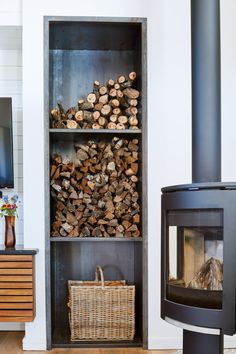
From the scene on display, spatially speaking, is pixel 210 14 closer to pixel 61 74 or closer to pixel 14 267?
pixel 61 74

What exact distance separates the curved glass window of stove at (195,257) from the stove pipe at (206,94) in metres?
0.22

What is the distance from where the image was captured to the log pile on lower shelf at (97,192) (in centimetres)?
320

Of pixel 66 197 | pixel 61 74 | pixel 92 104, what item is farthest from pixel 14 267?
pixel 61 74

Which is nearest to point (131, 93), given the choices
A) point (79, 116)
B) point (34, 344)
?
point (79, 116)

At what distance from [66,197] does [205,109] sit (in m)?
1.40

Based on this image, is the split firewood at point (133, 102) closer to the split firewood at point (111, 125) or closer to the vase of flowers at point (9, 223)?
the split firewood at point (111, 125)

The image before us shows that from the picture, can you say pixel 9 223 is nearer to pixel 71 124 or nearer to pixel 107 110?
pixel 71 124

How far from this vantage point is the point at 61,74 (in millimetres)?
3508

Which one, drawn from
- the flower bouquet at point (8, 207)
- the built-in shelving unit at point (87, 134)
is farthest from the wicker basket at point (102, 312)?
the flower bouquet at point (8, 207)

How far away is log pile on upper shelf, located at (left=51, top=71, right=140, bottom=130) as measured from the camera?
321 cm

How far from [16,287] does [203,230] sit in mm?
1405

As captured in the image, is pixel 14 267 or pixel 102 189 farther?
pixel 102 189

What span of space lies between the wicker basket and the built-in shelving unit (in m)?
0.07

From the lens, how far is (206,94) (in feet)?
7.36
